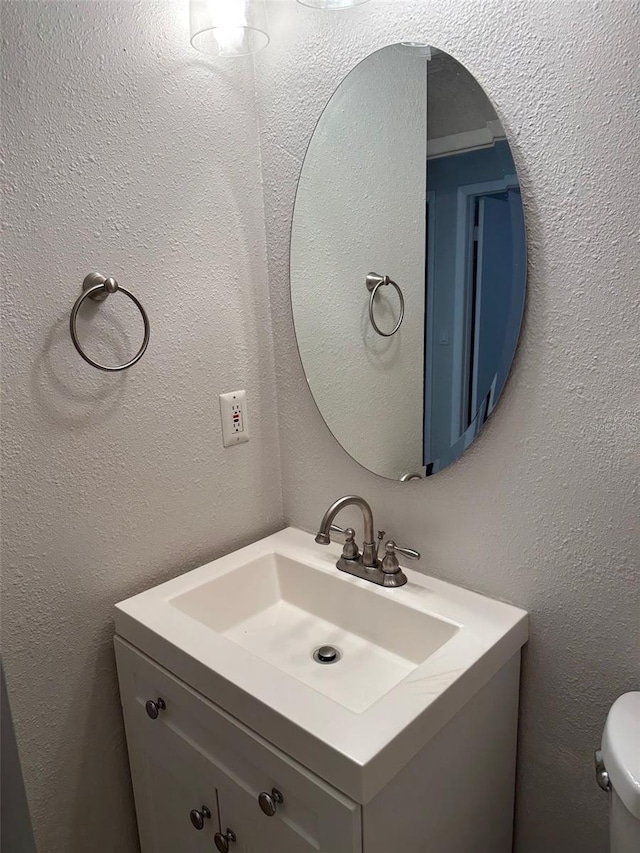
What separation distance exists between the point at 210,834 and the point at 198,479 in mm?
656

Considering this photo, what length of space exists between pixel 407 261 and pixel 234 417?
0.51 metres

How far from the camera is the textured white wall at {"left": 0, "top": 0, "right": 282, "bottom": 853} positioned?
3.44 feet

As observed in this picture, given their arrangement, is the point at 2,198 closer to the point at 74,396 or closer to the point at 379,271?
the point at 74,396

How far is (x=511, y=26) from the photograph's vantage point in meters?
0.98

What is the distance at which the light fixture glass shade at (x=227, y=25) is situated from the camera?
112cm

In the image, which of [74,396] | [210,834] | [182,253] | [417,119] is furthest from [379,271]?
[210,834]

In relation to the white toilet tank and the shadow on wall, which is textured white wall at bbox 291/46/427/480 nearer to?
the white toilet tank

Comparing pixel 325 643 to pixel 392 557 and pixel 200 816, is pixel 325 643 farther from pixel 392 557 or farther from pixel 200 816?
pixel 200 816

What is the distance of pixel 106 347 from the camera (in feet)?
3.80

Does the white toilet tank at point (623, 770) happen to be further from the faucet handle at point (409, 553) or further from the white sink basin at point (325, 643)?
the faucet handle at point (409, 553)

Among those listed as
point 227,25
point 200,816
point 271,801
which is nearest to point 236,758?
point 271,801

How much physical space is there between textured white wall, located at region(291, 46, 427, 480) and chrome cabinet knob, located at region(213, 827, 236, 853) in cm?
69

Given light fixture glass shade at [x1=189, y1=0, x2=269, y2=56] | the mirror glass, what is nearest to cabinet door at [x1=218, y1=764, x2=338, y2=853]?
the mirror glass

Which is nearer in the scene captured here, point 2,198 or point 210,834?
point 2,198
